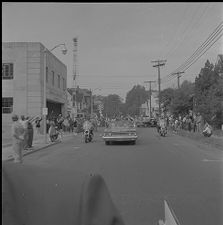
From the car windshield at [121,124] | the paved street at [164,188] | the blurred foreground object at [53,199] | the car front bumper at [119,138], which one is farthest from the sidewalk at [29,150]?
the car windshield at [121,124]

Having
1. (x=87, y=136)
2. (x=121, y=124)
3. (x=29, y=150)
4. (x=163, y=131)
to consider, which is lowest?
(x=29, y=150)

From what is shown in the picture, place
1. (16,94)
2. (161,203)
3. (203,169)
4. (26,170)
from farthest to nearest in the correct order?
(16,94), (203,169), (161,203), (26,170)

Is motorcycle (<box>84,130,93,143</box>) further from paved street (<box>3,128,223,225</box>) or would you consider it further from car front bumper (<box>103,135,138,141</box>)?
paved street (<box>3,128,223,225</box>)

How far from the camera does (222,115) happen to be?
115ft

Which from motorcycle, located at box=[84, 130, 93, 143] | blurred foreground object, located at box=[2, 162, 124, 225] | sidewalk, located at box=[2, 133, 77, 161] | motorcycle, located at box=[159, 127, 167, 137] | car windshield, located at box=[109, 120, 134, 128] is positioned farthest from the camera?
motorcycle, located at box=[159, 127, 167, 137]

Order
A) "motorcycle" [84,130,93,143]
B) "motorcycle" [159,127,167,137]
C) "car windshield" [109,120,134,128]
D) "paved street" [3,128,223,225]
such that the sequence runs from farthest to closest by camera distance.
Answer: "motorcycle" [159,127,167,137], "motorcycle" [84,130,93,143], "car windshield" [109,120,134,128], "paved street" [3,128,223,225]

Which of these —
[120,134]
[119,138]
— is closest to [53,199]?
[119,138]

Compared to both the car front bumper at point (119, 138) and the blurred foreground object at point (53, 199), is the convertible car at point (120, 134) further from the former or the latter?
the blurred foreground object at point (53, 199)

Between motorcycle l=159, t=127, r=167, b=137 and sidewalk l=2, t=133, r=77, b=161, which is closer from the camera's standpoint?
sidewalk l=2, t=133, r=77, b=161

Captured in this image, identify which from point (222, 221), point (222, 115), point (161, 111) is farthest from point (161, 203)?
point (161, 111)

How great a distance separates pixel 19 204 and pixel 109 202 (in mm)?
292

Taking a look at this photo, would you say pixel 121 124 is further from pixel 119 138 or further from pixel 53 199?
pixel 53 199

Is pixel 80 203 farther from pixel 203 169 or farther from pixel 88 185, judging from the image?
pixel 203 169

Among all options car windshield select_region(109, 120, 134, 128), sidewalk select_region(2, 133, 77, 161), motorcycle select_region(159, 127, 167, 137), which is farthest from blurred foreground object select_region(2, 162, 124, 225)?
motorcycle select_region(159, 127, 167, 137)
